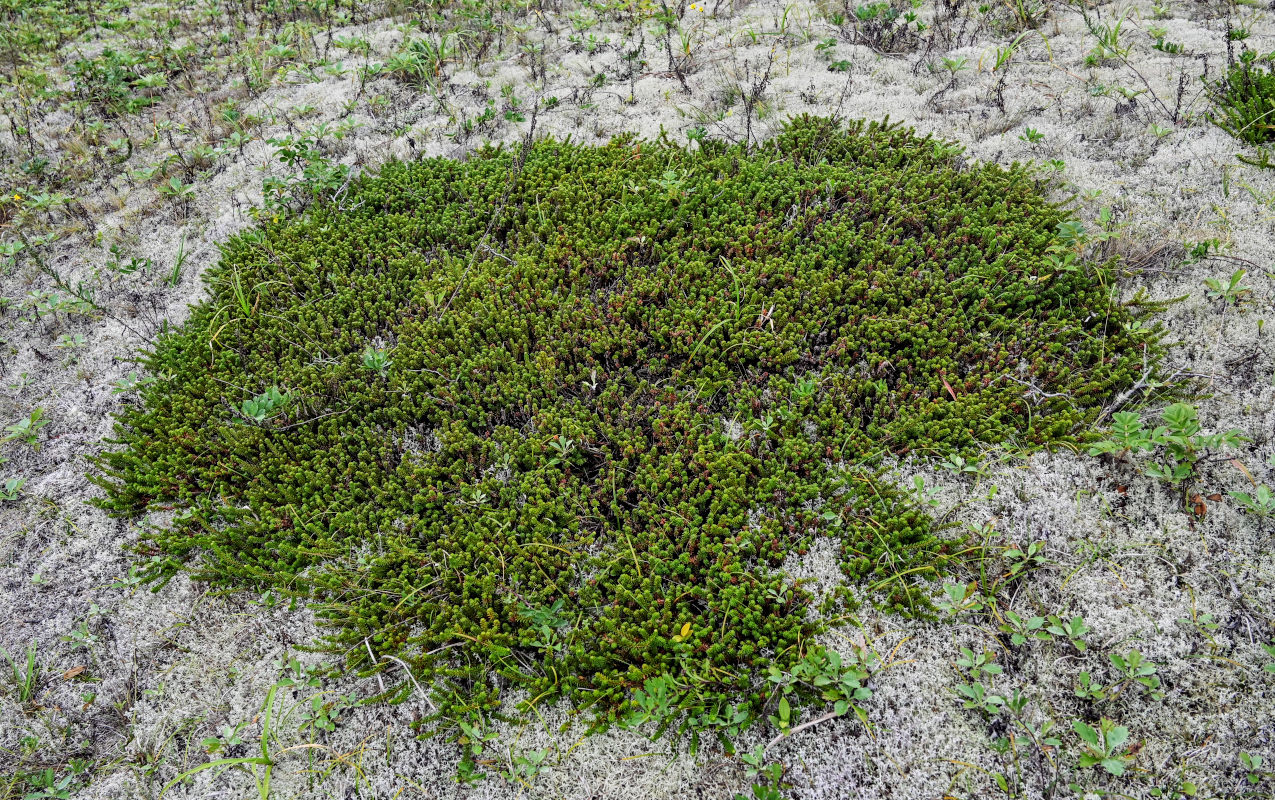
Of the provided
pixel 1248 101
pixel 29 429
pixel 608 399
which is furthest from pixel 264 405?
pixel 1248 101

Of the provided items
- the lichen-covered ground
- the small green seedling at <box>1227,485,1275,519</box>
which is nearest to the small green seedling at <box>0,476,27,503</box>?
the lichen-covered ground

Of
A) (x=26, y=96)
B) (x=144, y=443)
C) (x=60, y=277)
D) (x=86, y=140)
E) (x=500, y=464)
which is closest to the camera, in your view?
(x=500, y=464)

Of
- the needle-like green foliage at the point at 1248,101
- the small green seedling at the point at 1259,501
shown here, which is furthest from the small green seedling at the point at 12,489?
the needle-like green foliage at the point at 1248,101

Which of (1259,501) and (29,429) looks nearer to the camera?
(1259,501)

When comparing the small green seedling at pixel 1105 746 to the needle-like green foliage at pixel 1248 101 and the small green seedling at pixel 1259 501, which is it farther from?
the needle-like green foliage at pixel 1248 101

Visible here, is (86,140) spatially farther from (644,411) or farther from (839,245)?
(839,245)

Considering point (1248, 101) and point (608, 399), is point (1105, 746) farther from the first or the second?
point (1248, 101)

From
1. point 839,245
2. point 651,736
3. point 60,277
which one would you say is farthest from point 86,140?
point 651,736
